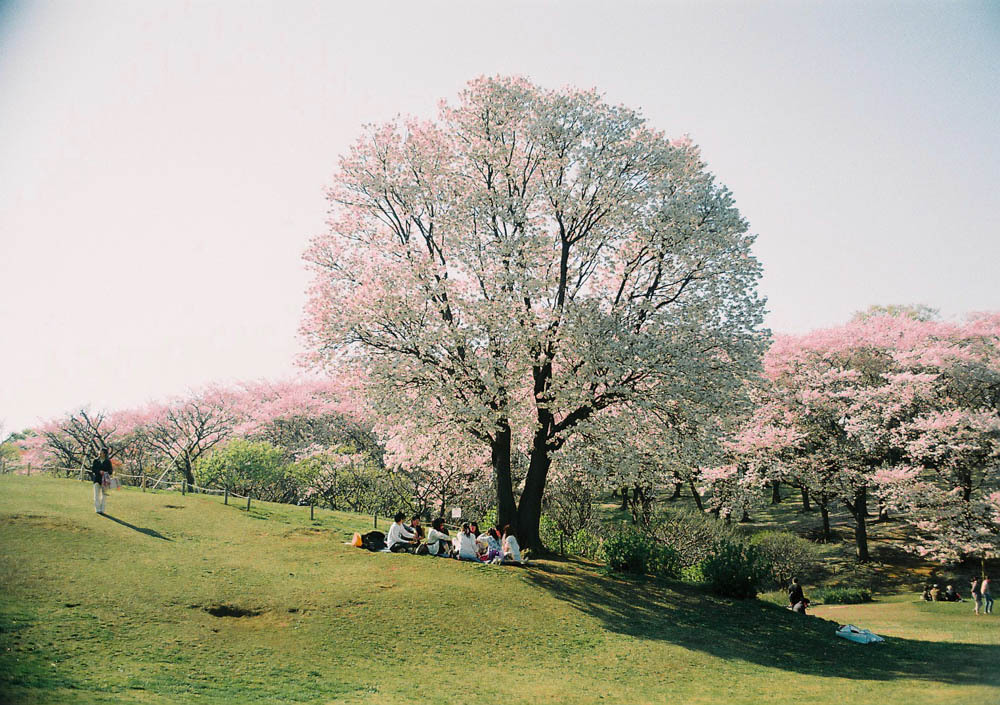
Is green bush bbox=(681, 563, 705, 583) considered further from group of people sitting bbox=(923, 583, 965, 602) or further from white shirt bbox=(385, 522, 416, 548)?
group of people sitting bbox=(923, 583, 965, 602)

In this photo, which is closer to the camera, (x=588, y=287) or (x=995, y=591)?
(x=588, y=287)

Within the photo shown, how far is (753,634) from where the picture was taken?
56.7 feet

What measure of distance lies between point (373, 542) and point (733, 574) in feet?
36.9

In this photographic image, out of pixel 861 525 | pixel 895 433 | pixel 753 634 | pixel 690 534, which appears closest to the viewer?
pixel 753 634

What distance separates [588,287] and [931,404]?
77.0ft

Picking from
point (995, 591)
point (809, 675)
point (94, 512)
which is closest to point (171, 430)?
point (94, 512)

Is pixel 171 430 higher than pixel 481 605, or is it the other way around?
pixel 171 430

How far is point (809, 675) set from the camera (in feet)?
46.7

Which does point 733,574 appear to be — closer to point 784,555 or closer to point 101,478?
point 784,555

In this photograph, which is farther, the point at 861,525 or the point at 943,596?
the point at 861,525

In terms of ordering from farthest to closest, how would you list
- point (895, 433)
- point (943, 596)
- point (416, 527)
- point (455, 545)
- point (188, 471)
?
point (188, 471), point (895, 433), point (943, 596), point (416, 527), point (455, 545)

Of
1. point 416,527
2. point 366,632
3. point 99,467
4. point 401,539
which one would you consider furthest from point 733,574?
point 99,467

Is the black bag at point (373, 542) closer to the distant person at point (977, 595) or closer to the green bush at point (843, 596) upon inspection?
the green bush at point (843, 596)

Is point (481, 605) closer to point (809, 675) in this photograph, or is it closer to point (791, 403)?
point (809, 675)
